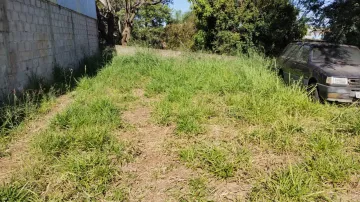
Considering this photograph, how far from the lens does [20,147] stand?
11.2 feet

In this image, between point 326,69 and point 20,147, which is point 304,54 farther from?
point 20,147

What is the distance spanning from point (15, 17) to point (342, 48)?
7.65 meters

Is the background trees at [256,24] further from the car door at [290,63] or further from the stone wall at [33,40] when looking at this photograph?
the stone wall at [33,40]

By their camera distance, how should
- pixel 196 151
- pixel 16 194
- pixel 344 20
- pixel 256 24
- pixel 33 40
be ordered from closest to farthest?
1. pixel 16 194
2. pixel 196 151
3. pixel 33 40
4. pixel 344 20
5. pixel 256 24

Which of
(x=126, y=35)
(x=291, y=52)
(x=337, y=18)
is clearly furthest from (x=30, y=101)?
(x=126, y=35)

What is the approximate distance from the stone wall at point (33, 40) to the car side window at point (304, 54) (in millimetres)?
6568

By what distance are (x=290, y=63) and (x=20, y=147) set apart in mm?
6536

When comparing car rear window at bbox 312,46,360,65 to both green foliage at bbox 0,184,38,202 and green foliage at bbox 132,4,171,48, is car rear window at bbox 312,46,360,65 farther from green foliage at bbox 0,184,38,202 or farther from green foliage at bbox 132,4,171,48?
green foliage at bbox 132,4,171,48

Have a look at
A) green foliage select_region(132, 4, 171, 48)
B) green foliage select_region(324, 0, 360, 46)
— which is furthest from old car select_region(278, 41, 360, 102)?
green foliage select_region(132, 4, 171, 48)

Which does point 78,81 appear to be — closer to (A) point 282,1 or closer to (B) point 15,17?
(B) point 15,17

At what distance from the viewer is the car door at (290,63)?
651cm

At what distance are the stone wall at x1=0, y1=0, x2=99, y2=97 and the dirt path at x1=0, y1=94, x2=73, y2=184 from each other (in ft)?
3.81

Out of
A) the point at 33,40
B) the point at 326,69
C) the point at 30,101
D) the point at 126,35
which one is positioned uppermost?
the point at 126,35

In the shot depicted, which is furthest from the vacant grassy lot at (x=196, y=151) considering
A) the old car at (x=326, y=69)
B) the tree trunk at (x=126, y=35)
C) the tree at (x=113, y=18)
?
the tree trunk at (x=126, y=35)
